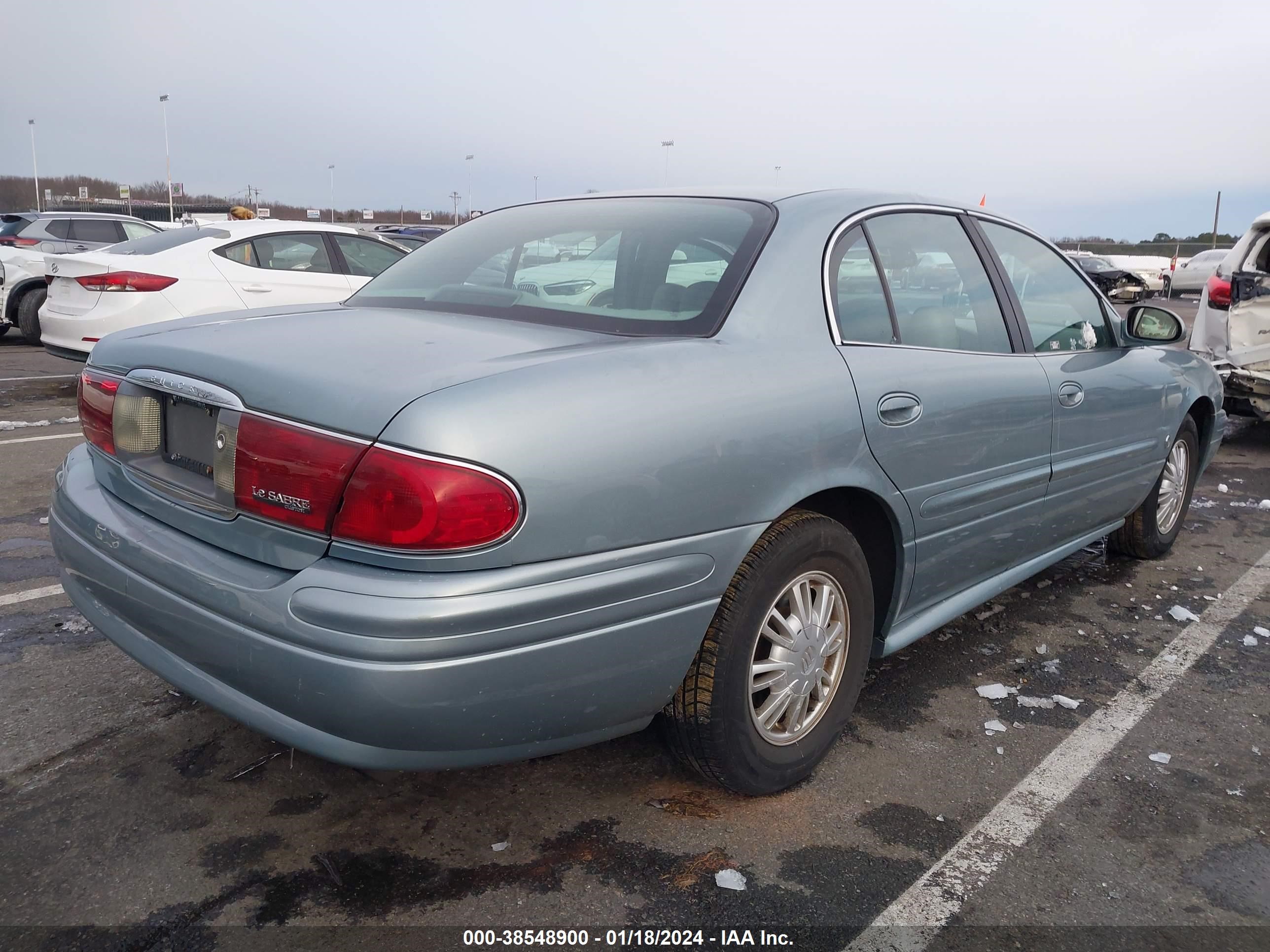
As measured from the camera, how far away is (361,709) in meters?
1.83

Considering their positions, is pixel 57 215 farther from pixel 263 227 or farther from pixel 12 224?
pixel 263 227

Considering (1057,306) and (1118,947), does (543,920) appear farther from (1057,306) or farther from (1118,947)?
(1057,306)

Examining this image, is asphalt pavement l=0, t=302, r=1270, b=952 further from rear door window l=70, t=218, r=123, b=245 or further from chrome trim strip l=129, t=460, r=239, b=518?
rear door window l=70, t=218, r=123, b=245

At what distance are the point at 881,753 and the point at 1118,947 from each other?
0.86 metres

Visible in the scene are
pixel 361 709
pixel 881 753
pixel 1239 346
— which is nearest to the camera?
pixel 361 709

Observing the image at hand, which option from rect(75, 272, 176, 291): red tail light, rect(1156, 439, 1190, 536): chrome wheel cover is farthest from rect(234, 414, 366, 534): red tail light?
rect(75, 272, 176, 291): red tail light

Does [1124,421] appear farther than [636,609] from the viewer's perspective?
Yes

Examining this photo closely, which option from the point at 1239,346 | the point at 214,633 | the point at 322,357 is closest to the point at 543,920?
the point at 214,633

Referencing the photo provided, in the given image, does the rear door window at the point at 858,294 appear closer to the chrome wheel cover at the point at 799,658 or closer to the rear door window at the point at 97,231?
the chrome wheel cover at the point at 799,658

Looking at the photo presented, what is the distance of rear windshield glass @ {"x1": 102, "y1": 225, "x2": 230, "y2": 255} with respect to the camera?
7.92 m

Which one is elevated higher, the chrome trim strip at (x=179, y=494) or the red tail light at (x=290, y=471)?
the red tail light at (x=290, y=471)

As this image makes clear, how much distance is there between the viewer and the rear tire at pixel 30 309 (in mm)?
11258

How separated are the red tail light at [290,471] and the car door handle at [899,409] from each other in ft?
4.57

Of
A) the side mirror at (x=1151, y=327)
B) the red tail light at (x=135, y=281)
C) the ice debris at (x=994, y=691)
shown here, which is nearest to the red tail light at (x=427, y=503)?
the ice debris at (x=994, y=691)
